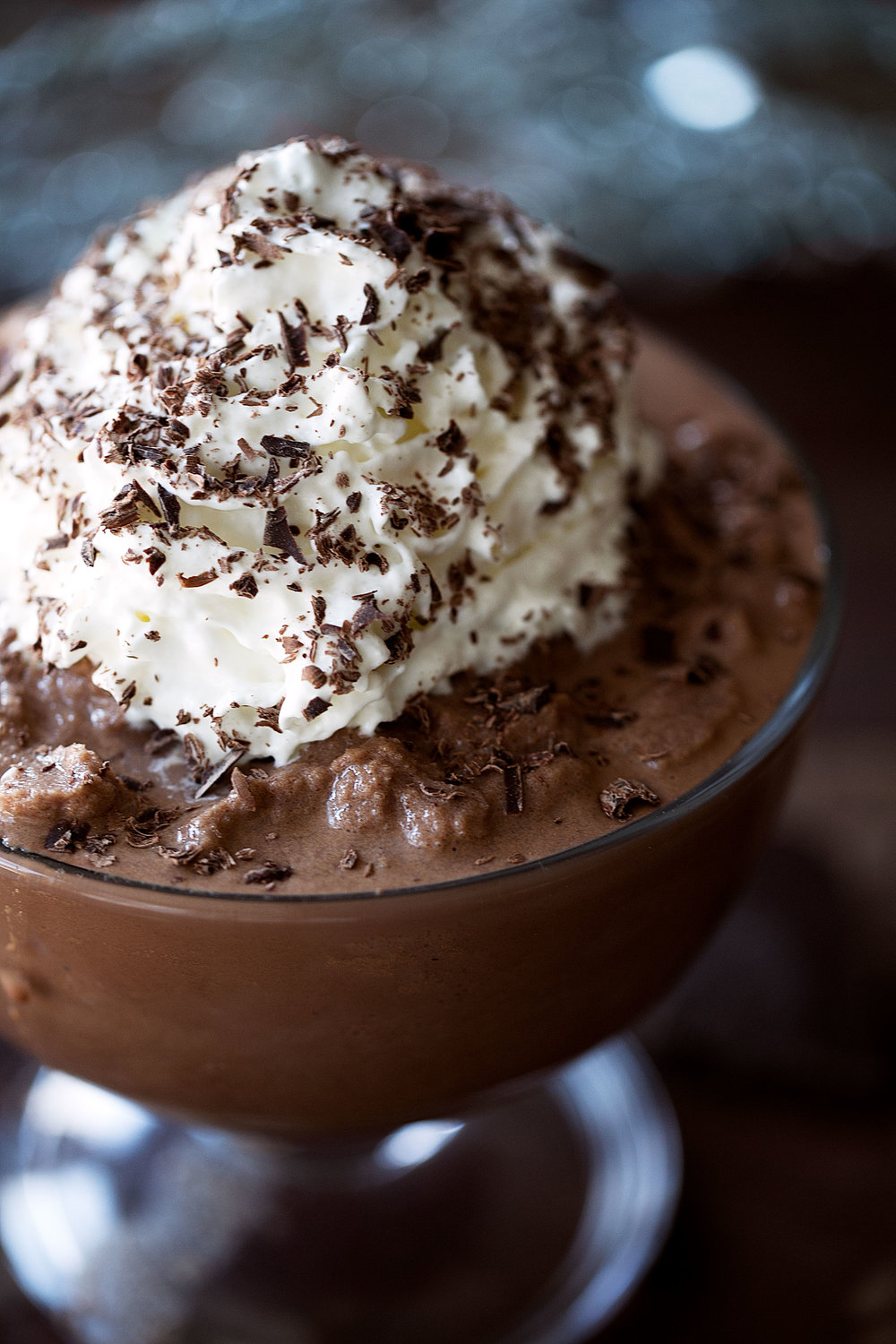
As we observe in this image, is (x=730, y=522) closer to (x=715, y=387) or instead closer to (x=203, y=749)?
(x=715, y=387)

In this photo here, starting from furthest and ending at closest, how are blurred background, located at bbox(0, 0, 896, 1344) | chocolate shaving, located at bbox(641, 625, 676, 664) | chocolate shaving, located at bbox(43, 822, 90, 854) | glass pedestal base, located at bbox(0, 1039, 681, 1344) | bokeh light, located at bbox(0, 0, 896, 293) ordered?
bokeh light, located at bbox(0, 0, 896, 293) < blurred background, located at bbox(0, 0, 896, 1344) < glass pedestal base, located at bbox(0, 1039, 681, 1344) < chocolate shaving, located at bbox(641, 625, 676, 664) < chocolate shaving, located at bbox(43, 822, 90, 854)

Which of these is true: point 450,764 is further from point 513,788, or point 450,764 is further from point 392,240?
point 392,240

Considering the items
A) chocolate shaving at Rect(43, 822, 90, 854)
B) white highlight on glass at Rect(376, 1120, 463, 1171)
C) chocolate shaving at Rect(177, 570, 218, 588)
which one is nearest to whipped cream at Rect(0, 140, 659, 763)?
chocolate shaving at Rect(177, 570, 218, 588)

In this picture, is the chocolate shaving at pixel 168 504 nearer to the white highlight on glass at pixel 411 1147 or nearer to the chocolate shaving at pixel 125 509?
the chocolate shaving at pixel 125 509

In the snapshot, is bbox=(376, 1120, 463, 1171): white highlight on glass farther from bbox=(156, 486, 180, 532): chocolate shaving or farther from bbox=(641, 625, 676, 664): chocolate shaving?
bbox=(156, 486, 180, 532): chocolate shaving

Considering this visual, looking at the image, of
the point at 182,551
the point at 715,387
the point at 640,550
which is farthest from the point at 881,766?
the point at 182,551

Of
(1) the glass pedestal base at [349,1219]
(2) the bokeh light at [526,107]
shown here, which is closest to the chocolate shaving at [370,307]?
(1) the glass pedestal base at [349,1219]

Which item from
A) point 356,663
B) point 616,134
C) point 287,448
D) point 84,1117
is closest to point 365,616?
point 356,663
